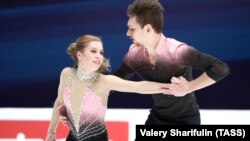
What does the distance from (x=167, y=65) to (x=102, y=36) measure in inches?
15.6

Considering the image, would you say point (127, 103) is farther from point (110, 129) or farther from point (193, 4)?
point (193, 4)

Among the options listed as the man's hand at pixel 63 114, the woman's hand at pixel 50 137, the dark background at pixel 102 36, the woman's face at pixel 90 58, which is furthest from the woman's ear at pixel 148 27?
the woman's hand at pixel 50 137

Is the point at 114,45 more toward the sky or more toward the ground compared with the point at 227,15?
more toward the ground

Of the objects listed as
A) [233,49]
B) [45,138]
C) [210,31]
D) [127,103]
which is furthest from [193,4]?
[45,138]

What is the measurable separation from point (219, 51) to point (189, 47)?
159 millimetres

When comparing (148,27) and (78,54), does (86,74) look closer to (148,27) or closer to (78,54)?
(78,54)

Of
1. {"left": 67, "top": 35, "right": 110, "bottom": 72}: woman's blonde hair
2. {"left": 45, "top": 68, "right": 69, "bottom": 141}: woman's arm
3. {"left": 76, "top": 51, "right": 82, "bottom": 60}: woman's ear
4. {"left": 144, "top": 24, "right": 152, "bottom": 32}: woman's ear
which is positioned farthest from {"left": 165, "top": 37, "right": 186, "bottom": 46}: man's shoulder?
{"left": 45, "top": 68, "right": 69, "bottom": 141}: woman's arm

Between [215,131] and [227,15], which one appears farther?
[227,15]

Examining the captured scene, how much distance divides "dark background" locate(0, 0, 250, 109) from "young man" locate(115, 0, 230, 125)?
61mm

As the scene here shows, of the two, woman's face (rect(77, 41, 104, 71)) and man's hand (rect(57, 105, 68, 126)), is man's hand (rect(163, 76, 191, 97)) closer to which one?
woman's face (rect(77, 41, 104, 71))

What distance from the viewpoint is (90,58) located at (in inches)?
87.9

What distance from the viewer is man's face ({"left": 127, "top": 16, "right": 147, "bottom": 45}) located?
2.22 meters

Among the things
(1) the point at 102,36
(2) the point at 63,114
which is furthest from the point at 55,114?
(1) the point at 102,36

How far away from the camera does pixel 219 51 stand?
2277 mm
